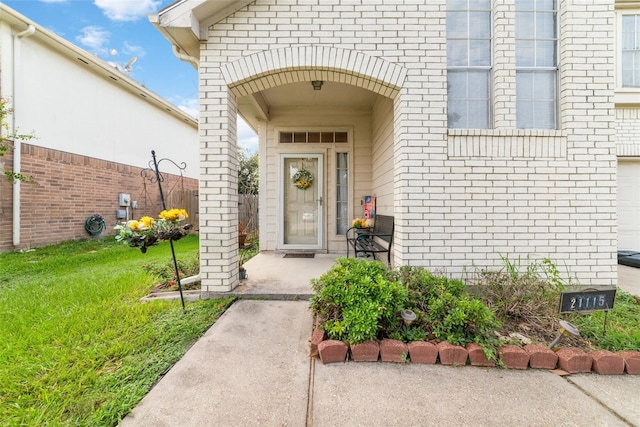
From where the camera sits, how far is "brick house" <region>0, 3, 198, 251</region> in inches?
224

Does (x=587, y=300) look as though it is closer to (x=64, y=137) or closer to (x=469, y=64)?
(x=469, y=64)

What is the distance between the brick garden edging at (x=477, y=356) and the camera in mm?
1882

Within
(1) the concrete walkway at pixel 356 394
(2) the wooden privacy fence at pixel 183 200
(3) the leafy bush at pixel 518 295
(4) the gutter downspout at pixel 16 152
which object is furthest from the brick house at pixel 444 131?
(2) the wooden privacy fence at pixel 183 200

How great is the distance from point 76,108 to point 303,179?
6536mm

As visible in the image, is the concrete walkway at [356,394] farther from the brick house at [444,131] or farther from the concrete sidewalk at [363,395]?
the brick house at [444,131]

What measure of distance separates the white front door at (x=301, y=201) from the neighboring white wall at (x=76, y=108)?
5762 mm

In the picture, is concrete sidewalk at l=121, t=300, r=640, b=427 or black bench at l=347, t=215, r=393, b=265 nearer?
concrete sidewalk at l=121, t=300, r=640, b=427

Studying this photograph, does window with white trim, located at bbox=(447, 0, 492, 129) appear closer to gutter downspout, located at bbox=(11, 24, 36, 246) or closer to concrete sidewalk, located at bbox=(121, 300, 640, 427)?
concrete sidewalk, located at bbox=(121, 300, 640, 427)

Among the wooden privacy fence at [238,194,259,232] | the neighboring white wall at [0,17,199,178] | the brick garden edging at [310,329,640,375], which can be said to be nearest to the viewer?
the brick garden edging at [310,329,640,375]

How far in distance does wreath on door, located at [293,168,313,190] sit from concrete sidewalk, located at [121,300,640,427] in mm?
4290

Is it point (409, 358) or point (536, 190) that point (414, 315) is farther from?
point (536, 190)

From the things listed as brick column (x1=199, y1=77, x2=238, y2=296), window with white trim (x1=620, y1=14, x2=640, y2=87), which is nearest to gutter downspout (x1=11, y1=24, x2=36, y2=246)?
brick column (x1=199, y1=77, x2=238, y2=296)

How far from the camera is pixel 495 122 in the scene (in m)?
3.33

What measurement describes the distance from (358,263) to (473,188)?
6.12 feet
